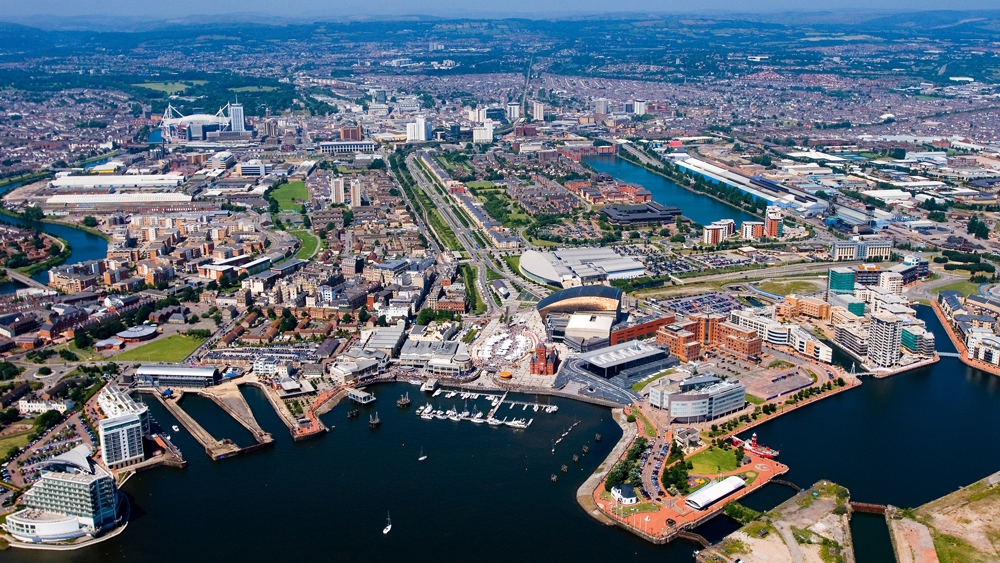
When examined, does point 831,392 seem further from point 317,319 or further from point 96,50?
point 96,50

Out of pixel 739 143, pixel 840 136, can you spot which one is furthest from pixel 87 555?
pixel 840 136

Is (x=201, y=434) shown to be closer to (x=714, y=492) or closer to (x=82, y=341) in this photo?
(x=82, y=341)

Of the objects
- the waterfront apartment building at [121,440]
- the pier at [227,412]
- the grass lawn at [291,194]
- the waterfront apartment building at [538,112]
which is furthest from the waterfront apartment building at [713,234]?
the waterfront apartment building at [538,112]

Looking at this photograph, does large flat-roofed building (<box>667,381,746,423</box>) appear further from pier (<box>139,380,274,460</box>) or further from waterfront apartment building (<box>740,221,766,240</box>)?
waterfront apartment building (<box>740,221,766,240</box>)

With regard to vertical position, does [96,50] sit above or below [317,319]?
above

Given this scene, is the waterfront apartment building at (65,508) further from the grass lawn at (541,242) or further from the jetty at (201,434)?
the grass lawn at (541,242)
